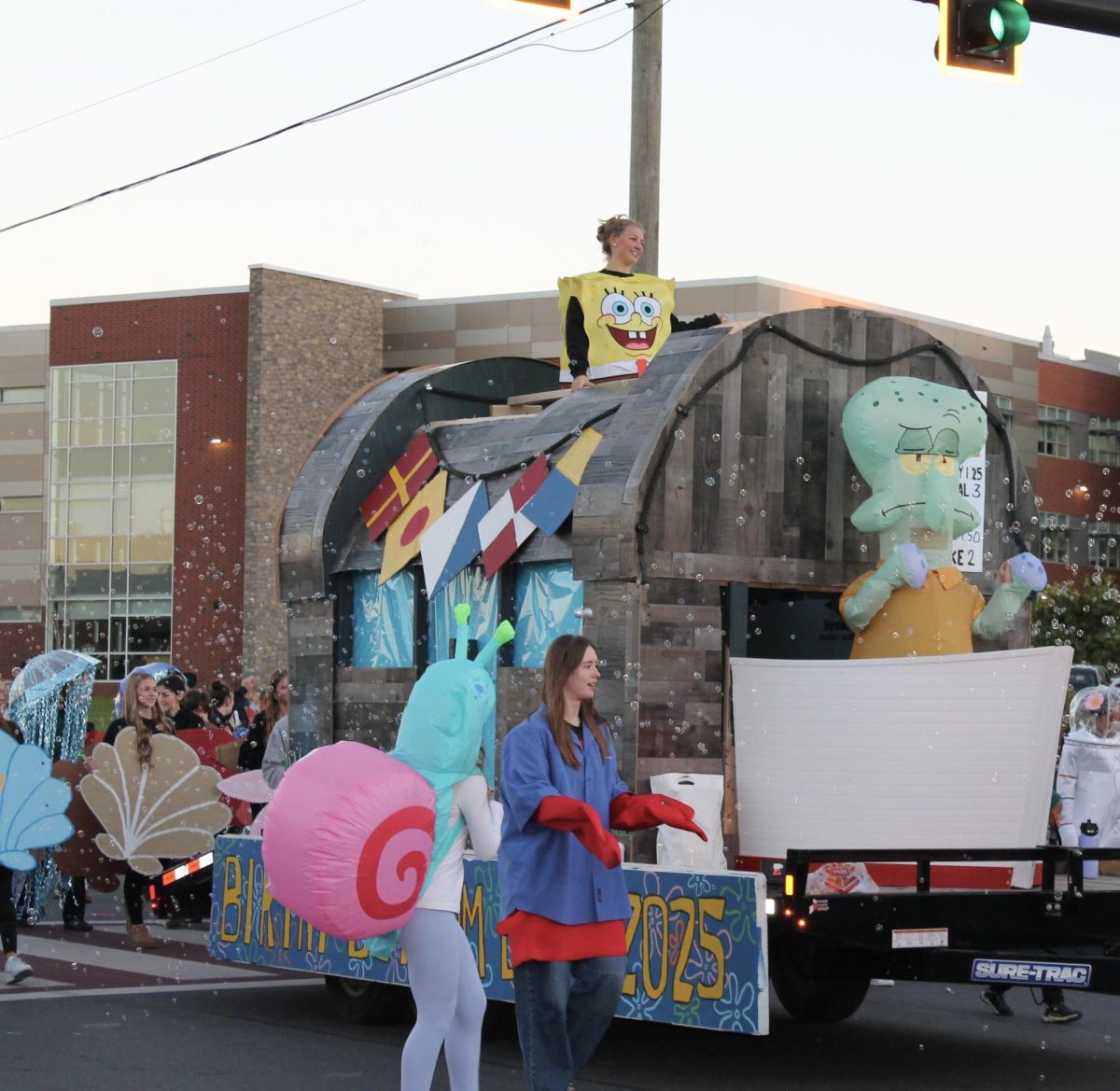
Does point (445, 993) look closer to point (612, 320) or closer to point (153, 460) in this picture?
point (612, 320)

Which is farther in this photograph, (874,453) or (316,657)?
(316,657)

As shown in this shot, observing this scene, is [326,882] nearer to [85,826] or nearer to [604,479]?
[604,479]

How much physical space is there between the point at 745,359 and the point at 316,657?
2831 millimetres

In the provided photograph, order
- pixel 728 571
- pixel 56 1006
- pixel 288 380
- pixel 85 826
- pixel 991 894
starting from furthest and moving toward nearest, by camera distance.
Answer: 1. pixel 288 380
2. pixel 85 826
3. pixel 56 1006
4. pixel 728 571
5. pixel 991 894

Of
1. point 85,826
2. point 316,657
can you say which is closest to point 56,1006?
point 316,657

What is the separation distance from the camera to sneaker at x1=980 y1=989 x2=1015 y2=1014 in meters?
10.2

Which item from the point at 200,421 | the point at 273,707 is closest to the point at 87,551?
the point at 200,421

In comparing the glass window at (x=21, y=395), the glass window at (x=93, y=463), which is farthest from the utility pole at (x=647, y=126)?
the glass window at (x=21, y=395)

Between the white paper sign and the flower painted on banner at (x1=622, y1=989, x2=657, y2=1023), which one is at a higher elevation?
the white paper sign

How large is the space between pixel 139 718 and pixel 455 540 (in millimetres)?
4057

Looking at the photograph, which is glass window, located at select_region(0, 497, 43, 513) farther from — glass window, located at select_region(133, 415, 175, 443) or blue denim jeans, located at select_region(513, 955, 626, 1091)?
blue denim jeans, located at select_region(513, 955, 626, 1091)

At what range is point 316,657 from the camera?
9781 mm

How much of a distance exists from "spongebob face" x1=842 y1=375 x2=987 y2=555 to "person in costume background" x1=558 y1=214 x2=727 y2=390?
155 centimetres

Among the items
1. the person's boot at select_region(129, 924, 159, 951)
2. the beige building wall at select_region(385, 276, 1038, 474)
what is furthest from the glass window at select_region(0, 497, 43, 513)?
the person's boot at select_region(129, 924, 159, 951)
